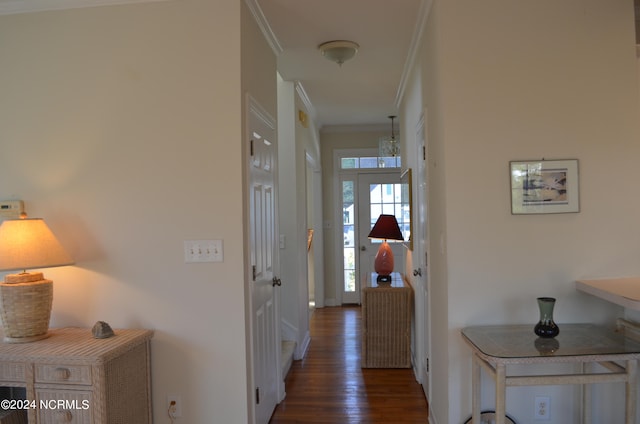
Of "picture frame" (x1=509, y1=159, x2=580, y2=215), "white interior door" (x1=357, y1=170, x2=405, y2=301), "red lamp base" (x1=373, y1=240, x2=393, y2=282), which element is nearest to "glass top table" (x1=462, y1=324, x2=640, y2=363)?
"picture frame" (x1=509, y1=159, x2=580, y2=215)

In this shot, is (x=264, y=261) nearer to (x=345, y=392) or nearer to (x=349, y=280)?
(x=345, y=392)

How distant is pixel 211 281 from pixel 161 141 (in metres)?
0.82

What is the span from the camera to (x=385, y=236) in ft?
13.1

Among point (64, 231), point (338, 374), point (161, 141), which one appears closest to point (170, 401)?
point (64, 231)

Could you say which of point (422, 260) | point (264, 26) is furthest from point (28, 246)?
point (422, 260)

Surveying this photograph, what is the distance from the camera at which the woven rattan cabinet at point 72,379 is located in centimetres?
195

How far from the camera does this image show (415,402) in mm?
3137

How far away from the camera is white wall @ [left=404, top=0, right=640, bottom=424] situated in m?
2.21

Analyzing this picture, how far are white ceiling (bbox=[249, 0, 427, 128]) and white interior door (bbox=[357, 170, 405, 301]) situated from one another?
5.38 ft

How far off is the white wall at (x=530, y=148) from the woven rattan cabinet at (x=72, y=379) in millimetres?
1686

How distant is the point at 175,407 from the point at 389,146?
4638 mm

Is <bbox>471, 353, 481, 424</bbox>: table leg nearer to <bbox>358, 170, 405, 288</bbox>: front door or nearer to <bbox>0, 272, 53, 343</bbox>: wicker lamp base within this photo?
<bbox>0, 272, 53, 343</bbox>: wicker lamp base

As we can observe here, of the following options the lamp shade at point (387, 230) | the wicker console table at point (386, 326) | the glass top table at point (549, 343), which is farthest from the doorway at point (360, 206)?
the glass top table at point (549, 343)

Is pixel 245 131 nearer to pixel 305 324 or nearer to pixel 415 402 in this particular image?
pixel 415 402
